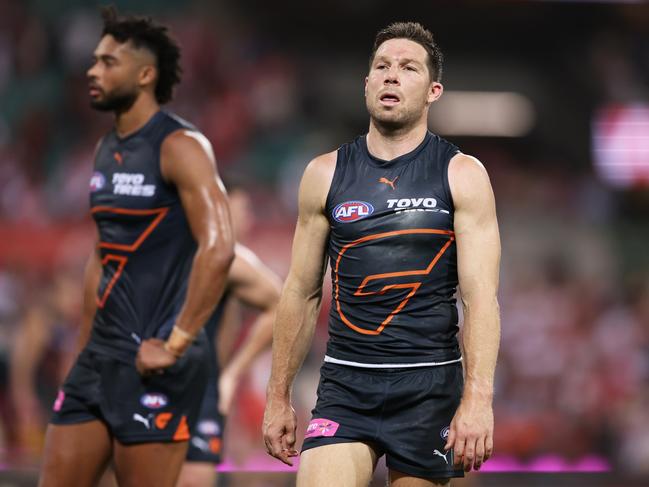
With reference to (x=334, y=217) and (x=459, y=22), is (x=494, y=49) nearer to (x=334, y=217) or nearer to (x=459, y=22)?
(x=459, y=22)

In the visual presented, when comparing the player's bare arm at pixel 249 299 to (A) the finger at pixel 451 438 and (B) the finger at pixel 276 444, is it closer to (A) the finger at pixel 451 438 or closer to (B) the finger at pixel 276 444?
(B) the finger at pixel 276 444

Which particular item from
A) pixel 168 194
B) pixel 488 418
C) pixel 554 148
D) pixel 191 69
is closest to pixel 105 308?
pixel 168 194

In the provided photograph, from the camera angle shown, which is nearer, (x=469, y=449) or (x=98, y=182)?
(x=469, y=449)

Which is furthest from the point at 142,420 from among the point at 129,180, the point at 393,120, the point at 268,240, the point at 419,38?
the point at 268,240

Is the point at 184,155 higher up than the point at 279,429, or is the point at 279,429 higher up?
the point at 184,155

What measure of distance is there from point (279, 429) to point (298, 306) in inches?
19.0

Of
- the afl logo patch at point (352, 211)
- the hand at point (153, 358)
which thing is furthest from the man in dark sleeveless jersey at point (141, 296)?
the afl logo patch at point (352, 211)

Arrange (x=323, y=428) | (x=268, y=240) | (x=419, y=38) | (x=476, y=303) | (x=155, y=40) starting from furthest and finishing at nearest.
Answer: (x=268, y=240), (x=155, y=40), (x=419, y=38), (x=323, y=428), (x=476, y=303)

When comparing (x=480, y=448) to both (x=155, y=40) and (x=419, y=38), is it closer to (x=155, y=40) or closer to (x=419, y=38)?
(x=419, y=38)

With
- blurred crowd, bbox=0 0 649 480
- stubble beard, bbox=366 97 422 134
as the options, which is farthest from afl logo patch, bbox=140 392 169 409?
blurred crowd, bbox=0 0 649 480

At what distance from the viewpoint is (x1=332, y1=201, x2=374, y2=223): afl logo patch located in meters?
4.46

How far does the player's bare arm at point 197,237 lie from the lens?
16.7 feet

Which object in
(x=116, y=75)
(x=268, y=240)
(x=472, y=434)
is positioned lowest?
(x=472, y=434)

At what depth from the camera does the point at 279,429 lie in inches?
179
